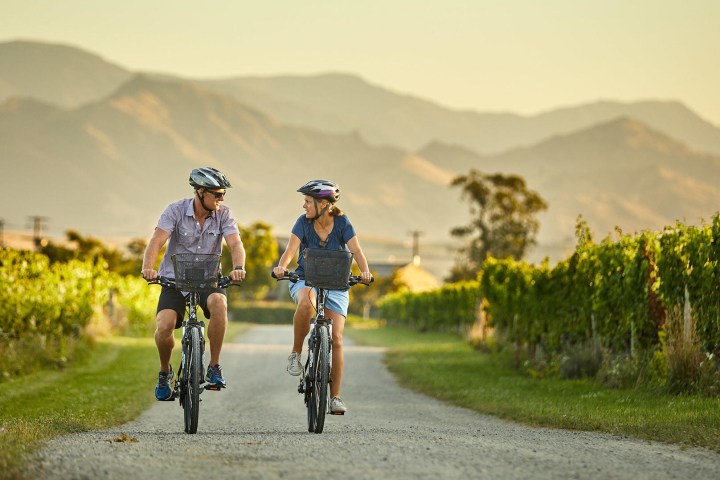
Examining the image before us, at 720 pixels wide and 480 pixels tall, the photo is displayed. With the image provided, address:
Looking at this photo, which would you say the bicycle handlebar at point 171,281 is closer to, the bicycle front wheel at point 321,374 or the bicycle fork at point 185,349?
the bicycle fork at point 185,349

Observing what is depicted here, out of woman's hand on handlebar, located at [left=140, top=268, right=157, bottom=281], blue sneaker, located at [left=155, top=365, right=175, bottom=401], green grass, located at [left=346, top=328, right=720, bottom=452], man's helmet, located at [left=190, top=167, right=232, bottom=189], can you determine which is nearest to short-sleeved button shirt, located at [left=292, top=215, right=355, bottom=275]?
man's helmet, located at [left=190, top=167, right=232, bottom=189]

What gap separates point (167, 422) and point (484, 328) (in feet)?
66.8

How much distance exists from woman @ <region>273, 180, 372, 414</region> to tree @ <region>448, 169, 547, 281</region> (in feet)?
230

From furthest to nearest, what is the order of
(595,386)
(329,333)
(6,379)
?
1. (6,379)
2. (595,386)
3. (329,333)

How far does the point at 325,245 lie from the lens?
10969 mm

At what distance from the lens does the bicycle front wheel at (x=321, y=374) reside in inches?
429

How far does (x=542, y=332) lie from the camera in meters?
23.4

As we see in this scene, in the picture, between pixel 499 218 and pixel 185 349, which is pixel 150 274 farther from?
pixel 499 218

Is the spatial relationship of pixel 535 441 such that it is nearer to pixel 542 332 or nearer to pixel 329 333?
pixel 329 333

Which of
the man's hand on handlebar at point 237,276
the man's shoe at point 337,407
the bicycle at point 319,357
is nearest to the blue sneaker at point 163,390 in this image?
the man's hand on handlebar at point 237,276

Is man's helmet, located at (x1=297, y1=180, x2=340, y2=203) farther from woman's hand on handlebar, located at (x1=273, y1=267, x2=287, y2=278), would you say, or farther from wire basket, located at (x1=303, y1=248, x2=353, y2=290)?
woman's hand on handlebar, located at (x1=273, y1=267, x2=287, y2=278)

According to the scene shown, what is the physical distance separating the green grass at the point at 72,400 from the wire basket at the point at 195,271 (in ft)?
5.68

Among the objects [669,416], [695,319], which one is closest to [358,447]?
[669,416]

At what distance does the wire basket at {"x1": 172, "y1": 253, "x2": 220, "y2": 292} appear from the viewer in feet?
33.7
